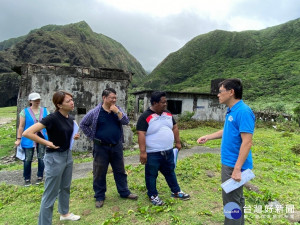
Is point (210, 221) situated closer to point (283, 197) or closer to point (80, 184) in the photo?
point (283, 197)

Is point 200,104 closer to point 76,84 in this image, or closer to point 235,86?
point 76,84

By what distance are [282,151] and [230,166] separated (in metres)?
6.46

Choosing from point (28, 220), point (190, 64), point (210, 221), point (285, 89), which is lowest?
point (28, 220)

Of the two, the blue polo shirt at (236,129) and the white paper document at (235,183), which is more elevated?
the blue polo shirt at (236,129)

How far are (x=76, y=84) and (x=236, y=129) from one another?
6.57 metres

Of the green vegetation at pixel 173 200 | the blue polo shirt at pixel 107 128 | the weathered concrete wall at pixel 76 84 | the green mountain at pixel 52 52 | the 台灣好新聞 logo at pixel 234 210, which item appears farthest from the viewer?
the green mountain at pixel 52 52

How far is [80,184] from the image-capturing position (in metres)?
4.49

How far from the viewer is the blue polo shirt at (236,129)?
228cm

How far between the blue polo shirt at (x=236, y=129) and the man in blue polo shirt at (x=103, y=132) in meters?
1.61

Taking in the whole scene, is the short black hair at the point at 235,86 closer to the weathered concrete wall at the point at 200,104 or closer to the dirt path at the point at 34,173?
the dirt path at the point at 34,173

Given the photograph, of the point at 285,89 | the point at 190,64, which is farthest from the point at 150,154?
the point at 190,64

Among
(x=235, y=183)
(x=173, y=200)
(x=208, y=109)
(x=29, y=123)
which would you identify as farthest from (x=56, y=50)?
(x=235, y=183)

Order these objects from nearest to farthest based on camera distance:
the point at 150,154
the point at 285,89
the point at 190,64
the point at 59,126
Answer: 1. the point at 59,126
2. the point at 150,154
3. the point at 285,89
4. the point at 190,64

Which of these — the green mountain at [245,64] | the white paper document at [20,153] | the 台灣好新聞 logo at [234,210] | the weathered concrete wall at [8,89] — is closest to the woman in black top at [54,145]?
the white paper document at [20,153]
